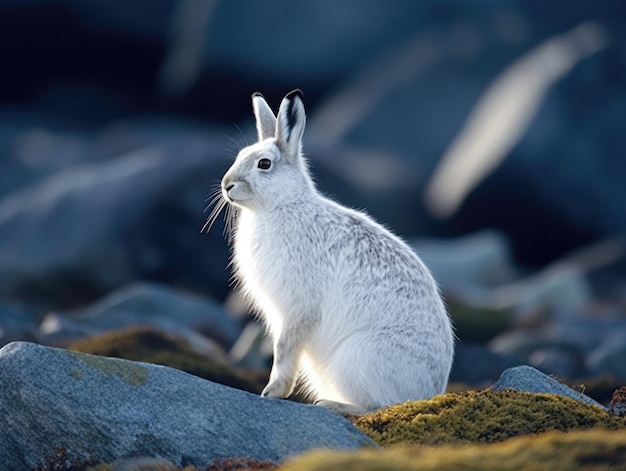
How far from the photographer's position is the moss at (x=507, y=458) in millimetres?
6701

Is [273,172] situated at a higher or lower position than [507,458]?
higher

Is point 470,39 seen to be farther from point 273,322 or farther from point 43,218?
point 273,322

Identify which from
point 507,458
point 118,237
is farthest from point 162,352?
point 118,237

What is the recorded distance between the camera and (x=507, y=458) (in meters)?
7.09

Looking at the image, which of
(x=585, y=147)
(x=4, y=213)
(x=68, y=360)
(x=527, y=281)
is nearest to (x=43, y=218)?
(x=4, y=213)

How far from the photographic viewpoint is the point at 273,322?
1130 cm

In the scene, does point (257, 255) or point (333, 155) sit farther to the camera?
point (333, 155)

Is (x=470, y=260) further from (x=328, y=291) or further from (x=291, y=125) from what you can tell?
(x=328, y=291)

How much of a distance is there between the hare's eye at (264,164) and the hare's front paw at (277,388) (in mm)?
2157

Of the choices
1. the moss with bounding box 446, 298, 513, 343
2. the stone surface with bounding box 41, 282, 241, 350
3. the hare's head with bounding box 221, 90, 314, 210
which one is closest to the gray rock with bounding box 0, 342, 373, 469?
the hare's head with bounding box 221, 90, 314, 210

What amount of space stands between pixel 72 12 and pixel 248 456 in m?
33.5

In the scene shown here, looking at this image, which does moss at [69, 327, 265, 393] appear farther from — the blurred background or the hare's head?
the hare's head

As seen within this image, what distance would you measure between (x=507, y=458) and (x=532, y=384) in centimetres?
339

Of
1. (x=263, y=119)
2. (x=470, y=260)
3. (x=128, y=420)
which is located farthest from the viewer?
(x=470, y=260)
